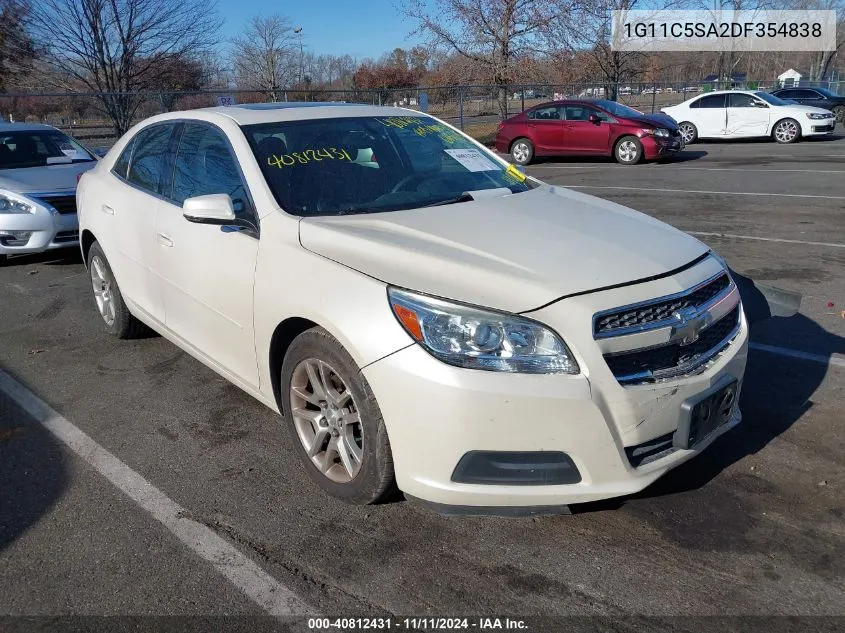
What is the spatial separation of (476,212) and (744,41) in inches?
1652

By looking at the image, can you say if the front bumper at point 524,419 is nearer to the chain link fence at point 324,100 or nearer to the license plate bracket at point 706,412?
the license plate bracket at point 706,412

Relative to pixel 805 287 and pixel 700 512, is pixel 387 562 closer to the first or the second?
pixel 700 512

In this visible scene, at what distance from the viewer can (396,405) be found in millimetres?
2740

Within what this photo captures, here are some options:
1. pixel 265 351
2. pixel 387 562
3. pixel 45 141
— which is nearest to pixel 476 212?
pixel 265 351

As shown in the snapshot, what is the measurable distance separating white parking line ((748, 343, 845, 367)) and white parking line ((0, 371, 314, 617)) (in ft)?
12.0

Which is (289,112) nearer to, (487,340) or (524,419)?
(487,340)

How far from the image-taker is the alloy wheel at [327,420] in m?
3.10

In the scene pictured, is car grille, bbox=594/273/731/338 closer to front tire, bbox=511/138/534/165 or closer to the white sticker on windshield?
the white sticker on windshield

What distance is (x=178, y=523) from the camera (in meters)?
3.17

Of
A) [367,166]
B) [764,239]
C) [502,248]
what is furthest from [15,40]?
[502,248]

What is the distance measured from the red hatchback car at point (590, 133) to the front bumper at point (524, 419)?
15.1m

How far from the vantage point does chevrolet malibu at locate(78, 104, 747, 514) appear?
2.66m

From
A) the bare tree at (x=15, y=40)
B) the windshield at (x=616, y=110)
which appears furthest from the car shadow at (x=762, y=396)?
the bare tree at (x=15, y=40)

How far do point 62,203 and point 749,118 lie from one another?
18.3 m
